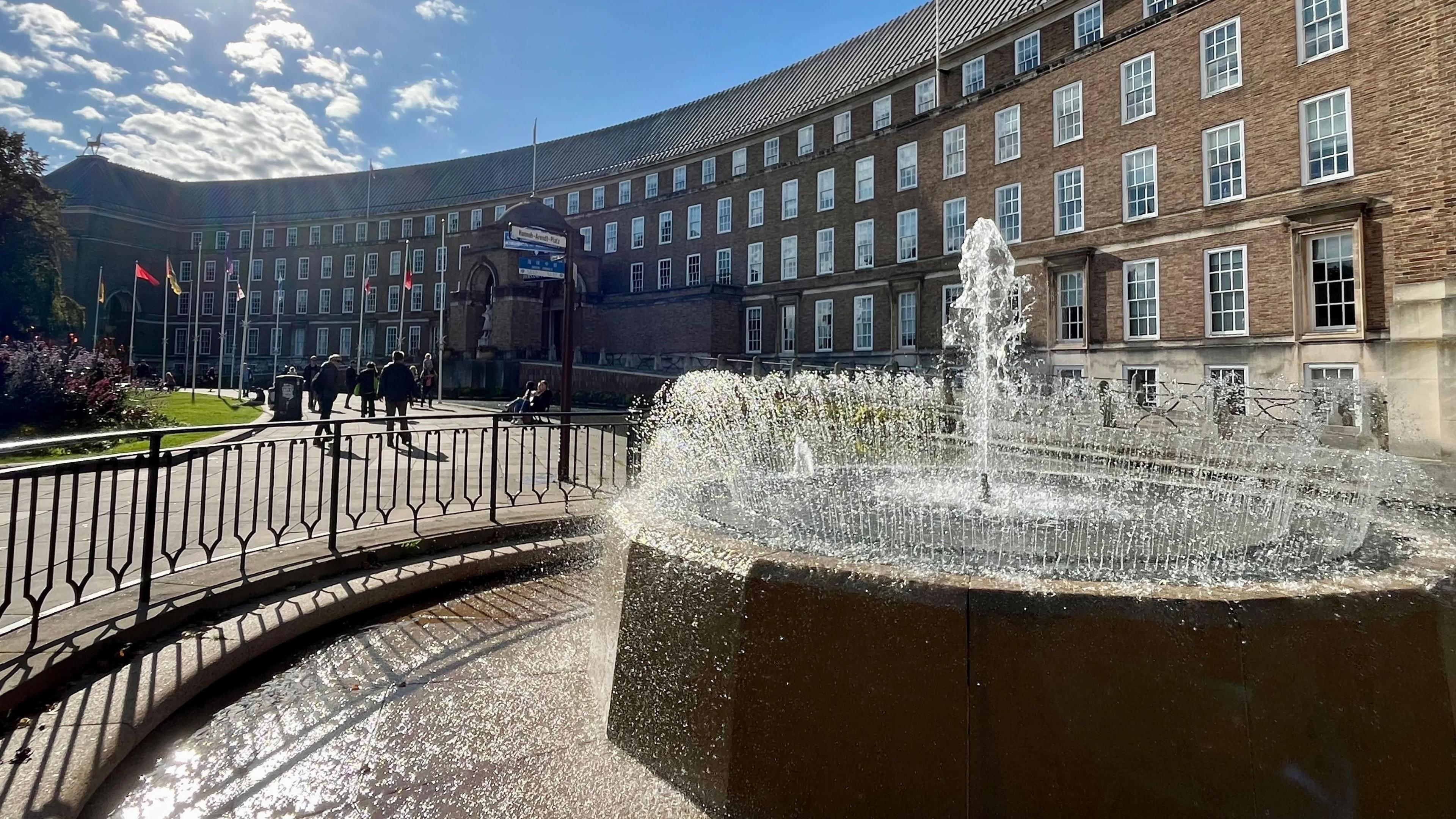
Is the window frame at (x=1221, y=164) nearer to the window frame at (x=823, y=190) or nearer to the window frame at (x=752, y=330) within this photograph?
the window frame at (x=823, y=190)

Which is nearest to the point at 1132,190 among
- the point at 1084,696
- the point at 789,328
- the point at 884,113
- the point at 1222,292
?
the point at 1222,292

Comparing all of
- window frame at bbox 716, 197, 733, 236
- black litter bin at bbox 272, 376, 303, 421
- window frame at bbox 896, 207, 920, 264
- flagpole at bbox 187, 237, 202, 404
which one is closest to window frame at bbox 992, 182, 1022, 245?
window frame at bbox 896, 207, 920, 264

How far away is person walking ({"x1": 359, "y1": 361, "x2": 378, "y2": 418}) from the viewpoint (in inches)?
782

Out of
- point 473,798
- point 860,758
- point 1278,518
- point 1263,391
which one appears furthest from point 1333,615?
point 1263,391

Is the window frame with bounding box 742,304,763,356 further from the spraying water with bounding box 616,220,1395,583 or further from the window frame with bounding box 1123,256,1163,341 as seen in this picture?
the spraying water with bounding box 616,220,1395,583

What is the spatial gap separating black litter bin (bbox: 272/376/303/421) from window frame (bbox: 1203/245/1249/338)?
26.0 metres

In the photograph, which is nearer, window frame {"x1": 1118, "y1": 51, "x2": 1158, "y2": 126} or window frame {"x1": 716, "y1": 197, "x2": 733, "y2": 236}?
window frame {"x1": 1118, "y1": 51, "x2": 1158, "y2": 126}

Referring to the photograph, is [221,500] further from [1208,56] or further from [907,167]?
Answer: [907,167]

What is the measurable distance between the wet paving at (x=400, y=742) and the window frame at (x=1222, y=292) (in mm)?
22774

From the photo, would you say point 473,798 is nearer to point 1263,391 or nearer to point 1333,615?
point 1333,615

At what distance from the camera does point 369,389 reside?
20.7m

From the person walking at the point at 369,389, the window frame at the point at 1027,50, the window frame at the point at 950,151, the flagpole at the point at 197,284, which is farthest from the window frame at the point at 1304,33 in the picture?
the flagpole at the point at 197,284

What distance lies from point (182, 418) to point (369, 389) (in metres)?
5.52

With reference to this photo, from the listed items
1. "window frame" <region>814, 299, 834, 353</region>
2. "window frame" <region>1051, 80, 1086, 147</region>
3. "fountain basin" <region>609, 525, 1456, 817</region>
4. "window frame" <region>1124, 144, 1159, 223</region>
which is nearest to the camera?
"fountain basin" <region>609, 525, 1456, 817</region>
